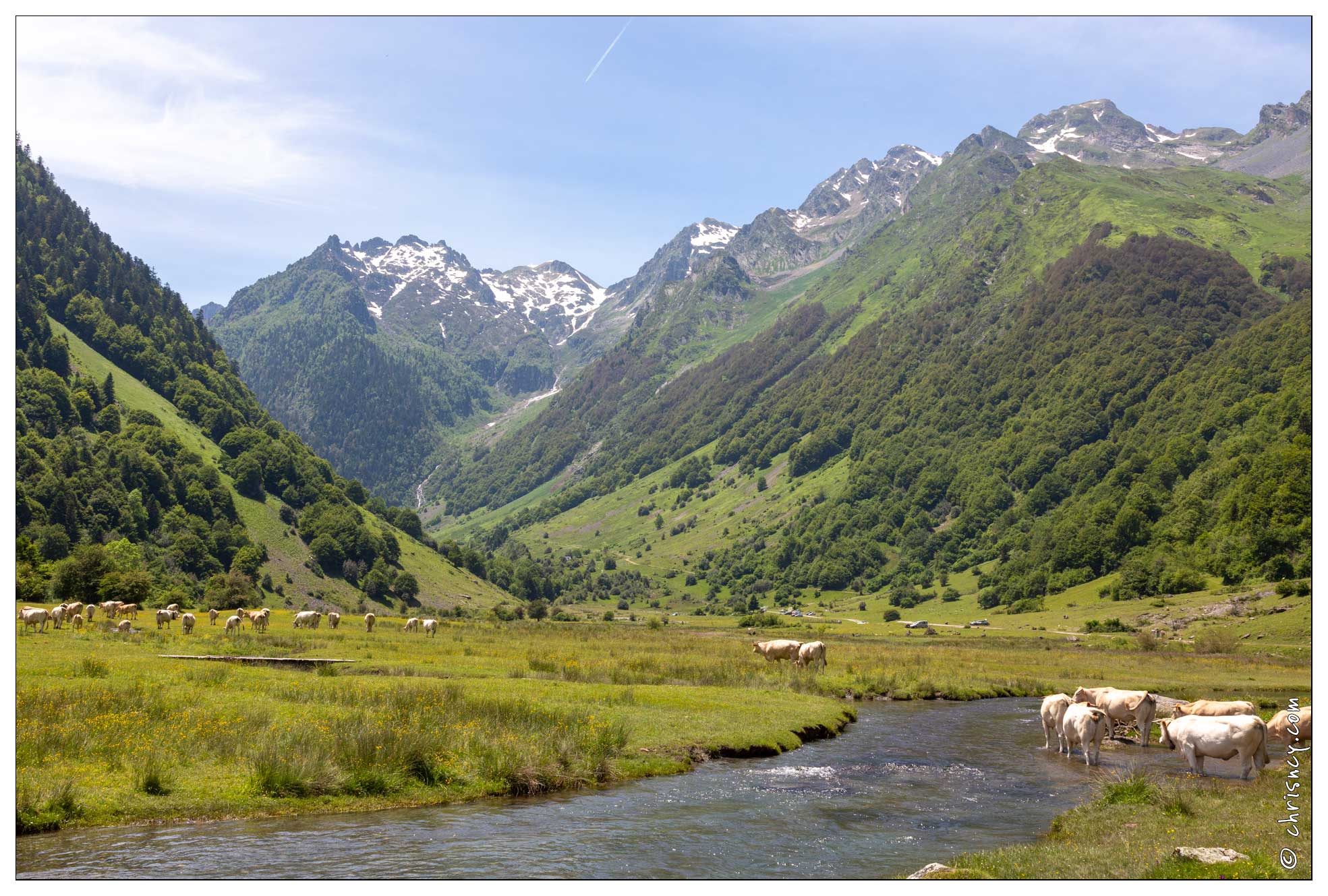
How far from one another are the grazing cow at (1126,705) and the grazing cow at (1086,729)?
3.62m

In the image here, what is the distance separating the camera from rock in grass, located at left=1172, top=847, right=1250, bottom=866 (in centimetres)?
1762

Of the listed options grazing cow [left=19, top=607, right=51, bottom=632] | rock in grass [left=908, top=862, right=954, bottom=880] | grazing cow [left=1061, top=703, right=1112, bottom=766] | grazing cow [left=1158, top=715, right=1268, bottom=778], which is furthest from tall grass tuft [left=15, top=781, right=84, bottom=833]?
grazing cow [left=19, top=607, right=51, bottom=632]

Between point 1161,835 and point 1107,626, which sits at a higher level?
point 1161,835

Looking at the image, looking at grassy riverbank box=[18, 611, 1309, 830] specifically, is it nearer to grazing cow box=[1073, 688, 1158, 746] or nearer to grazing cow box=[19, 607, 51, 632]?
grazing cow box=[19, 607, 51, 632]

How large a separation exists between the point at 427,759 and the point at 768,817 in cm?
1041

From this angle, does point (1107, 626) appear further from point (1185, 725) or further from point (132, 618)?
point (132, 618)

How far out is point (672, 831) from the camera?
22.8 metres

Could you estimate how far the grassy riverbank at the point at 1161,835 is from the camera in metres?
17.9

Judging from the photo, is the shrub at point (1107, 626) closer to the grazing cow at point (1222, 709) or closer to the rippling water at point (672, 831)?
the grazing cow at point (1222, 709)

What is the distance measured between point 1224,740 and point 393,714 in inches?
1108

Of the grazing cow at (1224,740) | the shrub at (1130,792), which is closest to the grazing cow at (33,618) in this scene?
the shrub at (1130,792)

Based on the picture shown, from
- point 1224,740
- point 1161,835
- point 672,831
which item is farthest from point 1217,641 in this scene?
point 672,831

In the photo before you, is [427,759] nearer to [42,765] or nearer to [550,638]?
[42,765]
